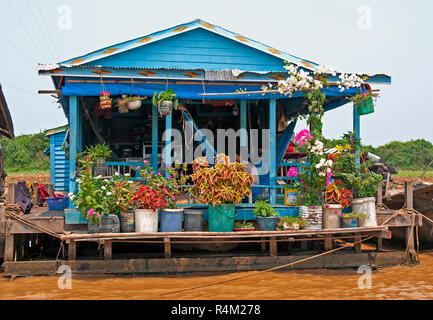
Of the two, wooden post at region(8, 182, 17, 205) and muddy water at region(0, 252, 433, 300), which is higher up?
wooden post at region(8, 182, 17, 205)

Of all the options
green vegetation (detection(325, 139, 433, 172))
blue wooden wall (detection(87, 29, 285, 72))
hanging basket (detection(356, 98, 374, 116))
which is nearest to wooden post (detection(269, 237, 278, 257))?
hanging basket (detection(356, 98, 374, 116))

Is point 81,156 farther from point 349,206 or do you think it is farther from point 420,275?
point 420,275

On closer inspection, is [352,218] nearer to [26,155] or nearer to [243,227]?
[243,227]

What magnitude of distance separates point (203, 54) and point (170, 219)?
478 centimetres

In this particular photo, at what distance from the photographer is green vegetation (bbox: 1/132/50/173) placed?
36.8m

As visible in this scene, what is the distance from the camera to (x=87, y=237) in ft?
25.7

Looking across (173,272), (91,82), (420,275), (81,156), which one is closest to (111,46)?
(91,82)

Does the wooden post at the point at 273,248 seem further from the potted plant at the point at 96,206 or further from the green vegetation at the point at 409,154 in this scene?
the green vegetation at the point at 409,154

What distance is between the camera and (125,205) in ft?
26.6

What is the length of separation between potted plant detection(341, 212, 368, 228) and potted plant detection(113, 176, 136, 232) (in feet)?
13.7

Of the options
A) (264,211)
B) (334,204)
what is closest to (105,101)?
(264,211)

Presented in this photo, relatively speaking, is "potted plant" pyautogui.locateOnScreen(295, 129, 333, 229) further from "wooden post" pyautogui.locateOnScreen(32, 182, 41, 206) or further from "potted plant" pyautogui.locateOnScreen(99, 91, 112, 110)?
"wooden post" pyautogui.locateOnScreen(32, 182, 41, 206)

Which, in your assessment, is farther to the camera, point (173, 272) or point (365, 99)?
point (365, 99)

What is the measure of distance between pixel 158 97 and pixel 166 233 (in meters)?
2.89
